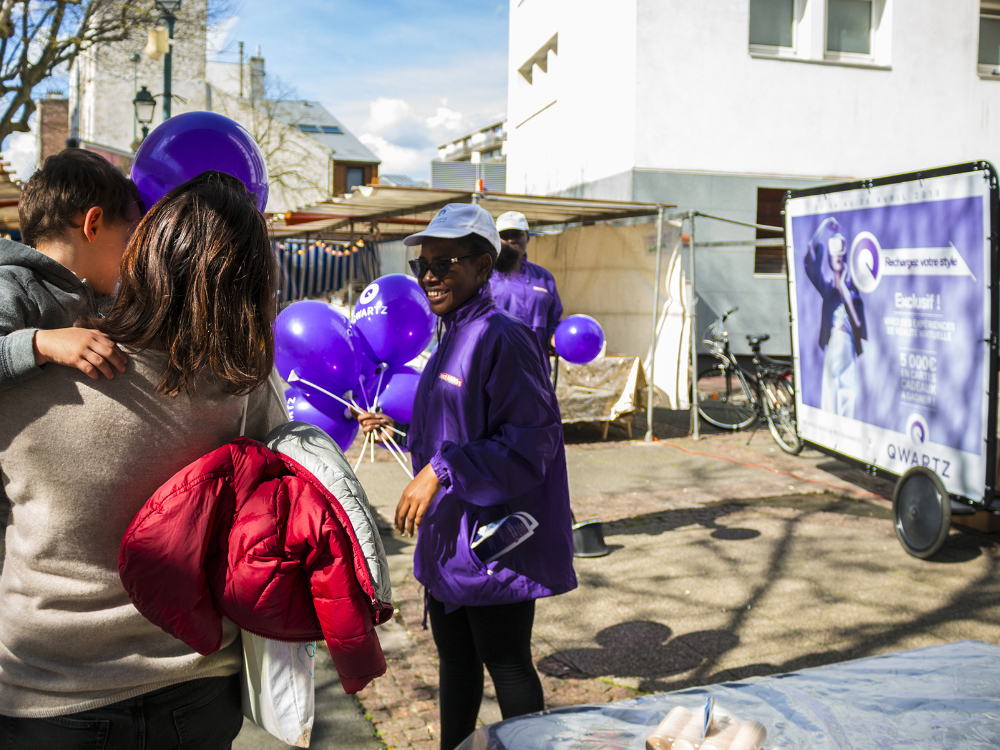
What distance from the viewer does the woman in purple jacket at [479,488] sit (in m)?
2.33

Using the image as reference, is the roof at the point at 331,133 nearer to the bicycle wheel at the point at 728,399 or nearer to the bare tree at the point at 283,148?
the bare tree at the point at 283,148

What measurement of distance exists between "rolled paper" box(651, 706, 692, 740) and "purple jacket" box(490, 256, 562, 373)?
428 centimetres

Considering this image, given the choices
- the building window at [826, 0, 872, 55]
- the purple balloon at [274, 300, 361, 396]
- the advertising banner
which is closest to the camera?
the purple balloon at [274, 300, 361, 396]

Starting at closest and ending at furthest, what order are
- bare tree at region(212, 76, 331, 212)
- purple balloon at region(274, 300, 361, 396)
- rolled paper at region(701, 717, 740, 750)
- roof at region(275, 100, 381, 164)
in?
rolled paper at region(701, 717, 740, 750) < purple balloon at region(274, 300, 361, 396) < bare tree at region(212, 76, 331, 212) < roof at region(275, 100, 381, 164)

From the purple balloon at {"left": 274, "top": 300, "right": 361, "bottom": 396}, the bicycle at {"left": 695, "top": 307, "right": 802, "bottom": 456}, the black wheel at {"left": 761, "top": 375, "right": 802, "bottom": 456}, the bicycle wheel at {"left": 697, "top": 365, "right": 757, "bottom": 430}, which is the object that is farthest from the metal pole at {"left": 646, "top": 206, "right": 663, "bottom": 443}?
the purple balloon at {"left": 274, "top": 300, "right": 361, "bottom": 396}

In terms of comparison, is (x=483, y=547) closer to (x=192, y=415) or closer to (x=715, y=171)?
(x=192, y=415)

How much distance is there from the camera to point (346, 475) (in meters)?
1.44

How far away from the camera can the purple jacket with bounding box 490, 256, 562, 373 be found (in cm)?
596

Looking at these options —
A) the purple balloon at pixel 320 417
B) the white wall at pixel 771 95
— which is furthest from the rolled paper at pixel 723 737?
the white wall at pixel 771 95

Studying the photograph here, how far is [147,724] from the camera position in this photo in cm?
146

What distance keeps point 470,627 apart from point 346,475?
1298 mm

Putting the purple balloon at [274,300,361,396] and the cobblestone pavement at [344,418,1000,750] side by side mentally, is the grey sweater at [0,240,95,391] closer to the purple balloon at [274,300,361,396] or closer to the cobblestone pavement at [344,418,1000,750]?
the cobblestone pavement at [344,418,1000,750]

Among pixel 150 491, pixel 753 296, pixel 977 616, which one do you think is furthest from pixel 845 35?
pixel 150 491

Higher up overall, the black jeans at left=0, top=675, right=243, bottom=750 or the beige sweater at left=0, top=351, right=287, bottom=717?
the beige sweater at left=0, top=351, right=287, bottom=717
